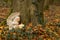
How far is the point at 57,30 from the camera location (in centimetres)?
911

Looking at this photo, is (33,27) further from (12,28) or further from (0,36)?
(0,36)

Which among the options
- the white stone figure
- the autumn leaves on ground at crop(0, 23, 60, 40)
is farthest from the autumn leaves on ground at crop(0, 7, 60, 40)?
the white stone figure

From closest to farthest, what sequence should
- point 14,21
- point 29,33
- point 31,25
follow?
point 29,33
point 14,21
point 31,25

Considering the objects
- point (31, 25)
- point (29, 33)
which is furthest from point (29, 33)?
point (31, 25)

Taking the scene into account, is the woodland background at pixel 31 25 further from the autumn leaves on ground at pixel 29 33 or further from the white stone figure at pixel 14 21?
the white stone figure at pixel 14 21

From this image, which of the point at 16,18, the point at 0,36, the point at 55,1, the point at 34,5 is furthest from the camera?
the point at 55,1

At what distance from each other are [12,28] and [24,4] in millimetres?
1139

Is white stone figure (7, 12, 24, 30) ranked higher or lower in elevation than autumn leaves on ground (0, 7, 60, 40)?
higher

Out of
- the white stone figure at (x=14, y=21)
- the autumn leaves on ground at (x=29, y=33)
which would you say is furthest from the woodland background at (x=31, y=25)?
the white stone figure at (x=14, y=21)

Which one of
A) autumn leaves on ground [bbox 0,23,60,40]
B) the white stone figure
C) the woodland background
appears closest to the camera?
autumn leaves on ground [bbox 0,23,60,40]

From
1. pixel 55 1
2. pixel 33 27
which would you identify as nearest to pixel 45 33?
pixel 33 27

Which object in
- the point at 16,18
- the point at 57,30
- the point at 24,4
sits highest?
the point at 24,4

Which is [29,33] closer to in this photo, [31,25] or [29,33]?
Result: [29,33]

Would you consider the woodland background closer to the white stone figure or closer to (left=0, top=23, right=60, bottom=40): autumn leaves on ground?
(left=0, top=23, right=60, bottom=40): autumn leaves on ground
